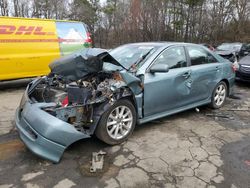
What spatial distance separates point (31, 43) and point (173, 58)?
168 inches

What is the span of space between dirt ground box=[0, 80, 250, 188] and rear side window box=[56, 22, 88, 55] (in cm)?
346

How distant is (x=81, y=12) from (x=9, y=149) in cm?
2298

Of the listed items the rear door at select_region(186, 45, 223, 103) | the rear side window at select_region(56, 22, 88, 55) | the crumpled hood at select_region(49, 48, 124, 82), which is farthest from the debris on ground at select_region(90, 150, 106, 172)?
the rear side window at select_region(56, 22, 88, 55)

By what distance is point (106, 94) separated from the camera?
A: 3.24 meters

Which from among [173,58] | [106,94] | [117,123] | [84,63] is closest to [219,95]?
[173,58]

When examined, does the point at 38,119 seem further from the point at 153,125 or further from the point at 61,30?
the point at 61,30

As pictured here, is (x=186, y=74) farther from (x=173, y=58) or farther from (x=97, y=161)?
(x=97, y=161)

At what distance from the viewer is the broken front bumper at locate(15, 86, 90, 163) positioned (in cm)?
277

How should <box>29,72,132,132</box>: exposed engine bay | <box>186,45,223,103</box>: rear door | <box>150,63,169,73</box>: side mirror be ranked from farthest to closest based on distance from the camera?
<box>186,45,223,103</box>: rear door → <box>150,63,169,73</box>: side mirror → <box>29,72,132,132</box>: exposed engine bay

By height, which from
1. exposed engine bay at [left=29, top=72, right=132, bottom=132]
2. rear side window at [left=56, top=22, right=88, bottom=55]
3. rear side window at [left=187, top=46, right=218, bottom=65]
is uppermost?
rear side window at [left=56, top=22, right=88, bottom=55]

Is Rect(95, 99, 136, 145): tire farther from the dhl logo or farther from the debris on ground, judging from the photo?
the dhl logo

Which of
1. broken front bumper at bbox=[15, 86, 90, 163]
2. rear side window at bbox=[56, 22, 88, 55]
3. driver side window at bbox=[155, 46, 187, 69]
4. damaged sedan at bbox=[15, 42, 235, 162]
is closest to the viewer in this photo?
broken front bumper at bbox=[15, 86, 90, 163]

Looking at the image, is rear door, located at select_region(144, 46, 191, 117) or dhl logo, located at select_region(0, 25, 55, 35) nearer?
rear door, located at select_region(144, 46, 191, 117)

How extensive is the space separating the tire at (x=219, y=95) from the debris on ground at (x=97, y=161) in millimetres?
2937
